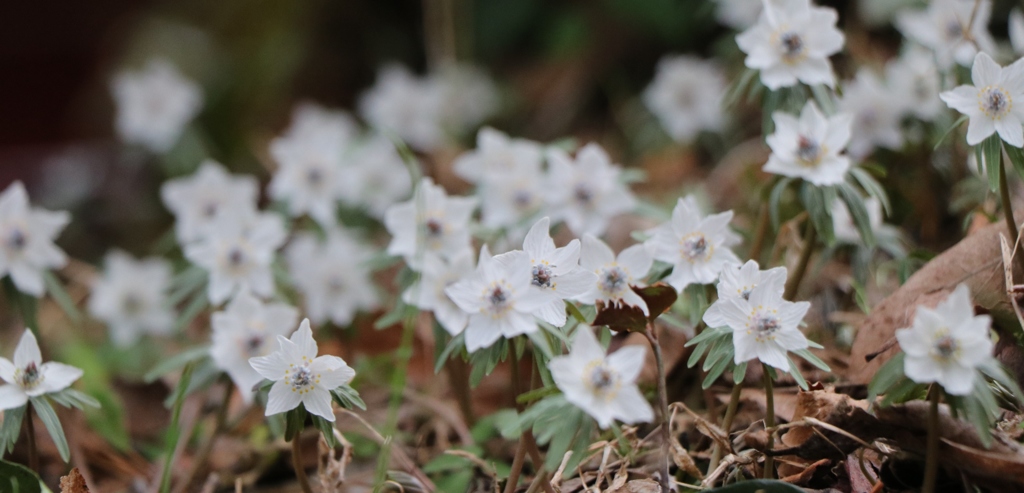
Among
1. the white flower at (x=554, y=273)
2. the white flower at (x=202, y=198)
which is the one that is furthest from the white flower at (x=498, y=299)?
the white flower at (x=202, y=198)

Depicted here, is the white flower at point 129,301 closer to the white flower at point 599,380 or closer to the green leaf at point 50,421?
the green leaf at point 50,421

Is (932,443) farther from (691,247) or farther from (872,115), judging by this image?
(872,115)

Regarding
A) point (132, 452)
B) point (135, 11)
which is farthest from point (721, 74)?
point (135, 11)

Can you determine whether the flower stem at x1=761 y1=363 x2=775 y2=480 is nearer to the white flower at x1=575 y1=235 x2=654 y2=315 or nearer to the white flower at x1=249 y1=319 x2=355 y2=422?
the white flower at x1=575 y1=235 x2=654 y2=315

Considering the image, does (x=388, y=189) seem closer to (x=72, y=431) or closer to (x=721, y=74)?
(x=72, y=431)

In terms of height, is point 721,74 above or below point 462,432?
above
